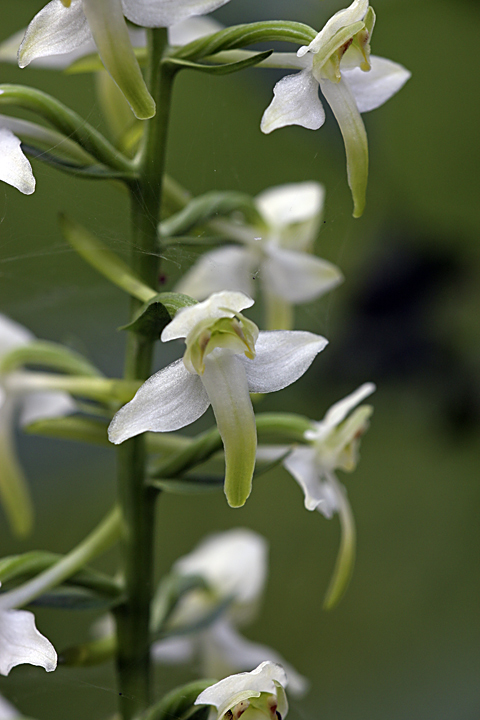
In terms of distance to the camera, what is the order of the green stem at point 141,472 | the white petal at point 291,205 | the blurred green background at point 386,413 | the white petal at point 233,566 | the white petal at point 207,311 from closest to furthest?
the white petal at point 207,311 < the green stem at point 141,472 < the white petal at point 291,205 < the white petal at point 233,566 < the blurred green background at point 386,413

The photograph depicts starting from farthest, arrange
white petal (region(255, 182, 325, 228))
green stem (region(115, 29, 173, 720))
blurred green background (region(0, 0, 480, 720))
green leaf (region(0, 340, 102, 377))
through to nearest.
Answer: blurred green background (region(0, 0, 480, 720))
white petal (region(255, 182, 325, 228))
green leaf (region(0, 340, 102, 377))
green stem (region(115, 29, 173, 720))

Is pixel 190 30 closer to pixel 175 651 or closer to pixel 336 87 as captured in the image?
pixel 336 87

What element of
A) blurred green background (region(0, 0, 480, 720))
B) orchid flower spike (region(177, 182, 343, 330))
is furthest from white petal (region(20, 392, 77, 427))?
blurred green background (region(0, 0, 480, 720))

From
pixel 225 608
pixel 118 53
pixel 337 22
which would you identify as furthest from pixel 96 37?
pixel 225 608

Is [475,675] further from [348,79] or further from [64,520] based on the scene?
[348,79]

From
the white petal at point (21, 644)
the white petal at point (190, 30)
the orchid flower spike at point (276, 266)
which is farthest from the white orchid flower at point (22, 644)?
the white petal at point (190, 30)

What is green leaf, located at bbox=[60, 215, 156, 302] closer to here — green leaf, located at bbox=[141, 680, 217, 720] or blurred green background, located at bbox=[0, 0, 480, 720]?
green leaf, located at bbox=[141, 680, 217, 720]

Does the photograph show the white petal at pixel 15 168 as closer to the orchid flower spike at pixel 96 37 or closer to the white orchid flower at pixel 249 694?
the orchid flower spike at pixel 96 37
